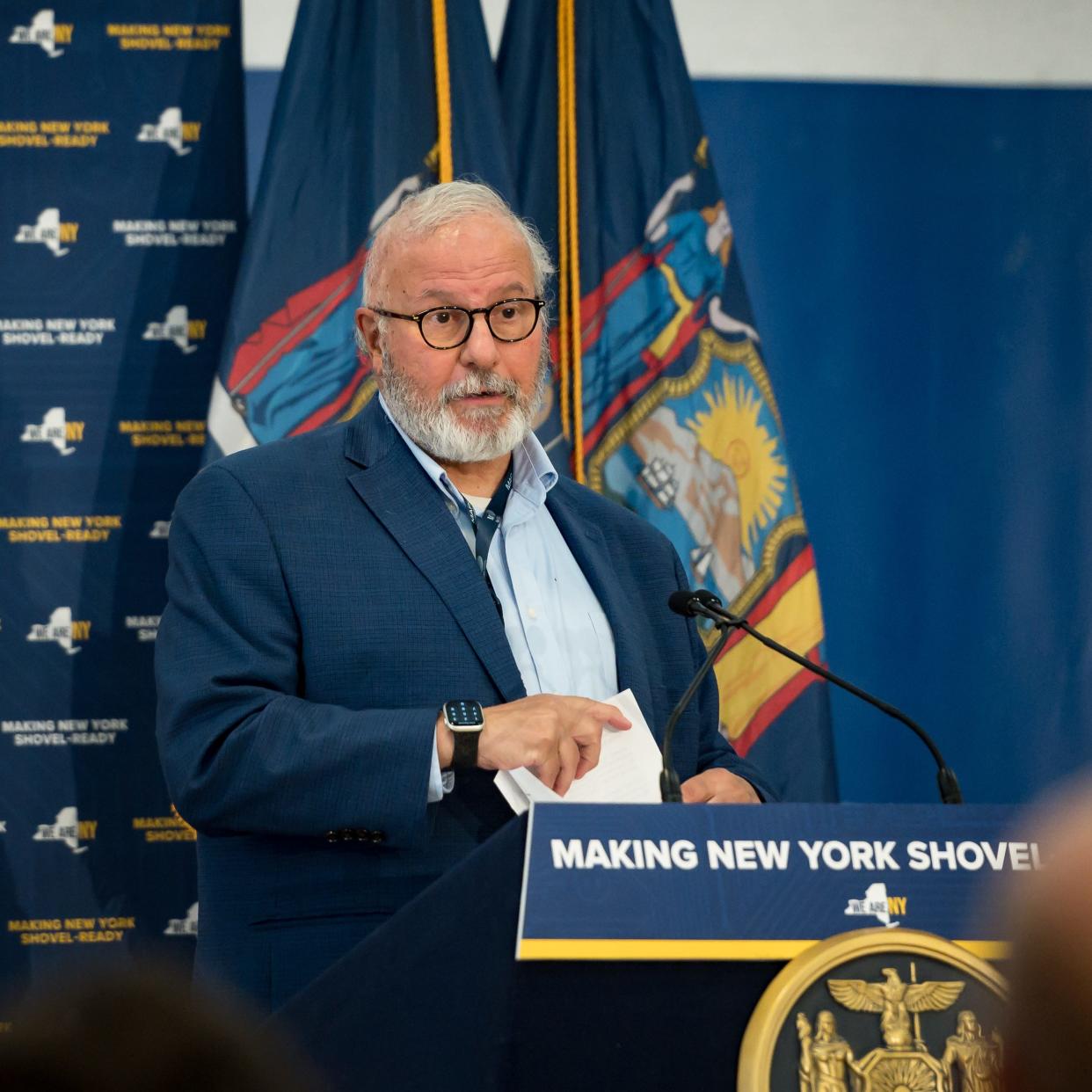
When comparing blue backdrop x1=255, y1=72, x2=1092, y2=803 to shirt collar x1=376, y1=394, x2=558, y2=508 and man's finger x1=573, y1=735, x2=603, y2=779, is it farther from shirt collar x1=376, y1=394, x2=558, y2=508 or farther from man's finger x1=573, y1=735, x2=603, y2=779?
man's finger x1=573, y1=735, x2=603, y2=779

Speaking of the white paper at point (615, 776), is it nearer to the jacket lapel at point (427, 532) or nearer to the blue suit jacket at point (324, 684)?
the blue suit jacket at point (324, 684)

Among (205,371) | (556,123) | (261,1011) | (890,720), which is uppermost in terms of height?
(556,123)

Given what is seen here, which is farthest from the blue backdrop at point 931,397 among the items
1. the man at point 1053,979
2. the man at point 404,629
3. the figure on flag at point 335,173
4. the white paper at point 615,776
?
the man at point 1053,979

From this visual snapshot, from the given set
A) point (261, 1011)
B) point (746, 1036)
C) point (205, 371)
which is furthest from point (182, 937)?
point (746, 1036)

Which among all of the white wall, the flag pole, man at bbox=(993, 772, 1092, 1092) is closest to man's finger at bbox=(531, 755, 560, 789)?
man at bbox=(993, 772, 1092, 1092)

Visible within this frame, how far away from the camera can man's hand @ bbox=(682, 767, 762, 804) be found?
7.09 feet

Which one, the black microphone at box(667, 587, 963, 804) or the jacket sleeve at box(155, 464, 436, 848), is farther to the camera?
the jacket sleeve at box(155, 464, 436, 848)

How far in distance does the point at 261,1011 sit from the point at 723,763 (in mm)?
867

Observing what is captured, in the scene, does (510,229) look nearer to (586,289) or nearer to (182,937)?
(586,289)

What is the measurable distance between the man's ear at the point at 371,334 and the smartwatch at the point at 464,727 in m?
0.88

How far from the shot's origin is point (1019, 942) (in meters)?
0.65

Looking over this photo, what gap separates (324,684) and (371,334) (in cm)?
75

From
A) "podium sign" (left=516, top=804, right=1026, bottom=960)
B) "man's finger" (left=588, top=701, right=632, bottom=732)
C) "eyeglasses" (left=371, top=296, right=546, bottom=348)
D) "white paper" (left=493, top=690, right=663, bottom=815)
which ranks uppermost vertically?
"eyeglasses" (left=371, top=296, right=546, bottom=348)

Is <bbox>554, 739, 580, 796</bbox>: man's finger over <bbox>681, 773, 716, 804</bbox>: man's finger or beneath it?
beneath
